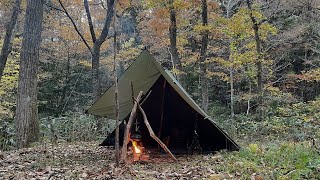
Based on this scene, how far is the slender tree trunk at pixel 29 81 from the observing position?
7.19m

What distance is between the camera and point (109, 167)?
15.3 feet

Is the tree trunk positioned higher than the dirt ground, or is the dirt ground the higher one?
the tree trunk

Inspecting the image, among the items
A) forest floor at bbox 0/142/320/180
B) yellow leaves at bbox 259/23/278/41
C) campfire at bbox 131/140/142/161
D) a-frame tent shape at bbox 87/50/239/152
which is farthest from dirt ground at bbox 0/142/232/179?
yellow leaves at bbox 259/23/278/41

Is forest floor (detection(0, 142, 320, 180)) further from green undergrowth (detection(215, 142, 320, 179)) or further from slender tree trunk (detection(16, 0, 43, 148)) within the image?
slender tree trunk (detection(16, 0, 43, 148))

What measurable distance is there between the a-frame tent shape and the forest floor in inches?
27.2

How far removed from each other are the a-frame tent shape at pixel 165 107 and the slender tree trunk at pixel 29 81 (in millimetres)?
1675

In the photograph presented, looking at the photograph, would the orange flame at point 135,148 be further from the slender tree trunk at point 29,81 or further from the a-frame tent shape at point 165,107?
the slender tree trunk at point 29,81

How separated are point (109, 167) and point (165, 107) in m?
2.77

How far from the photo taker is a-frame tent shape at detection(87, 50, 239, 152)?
20.2ft

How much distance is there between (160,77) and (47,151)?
270cm

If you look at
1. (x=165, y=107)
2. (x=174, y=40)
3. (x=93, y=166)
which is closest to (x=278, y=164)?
(x=93, y=166)

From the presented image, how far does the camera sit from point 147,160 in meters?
5.71

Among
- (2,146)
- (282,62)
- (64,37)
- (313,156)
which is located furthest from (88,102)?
(313,156)

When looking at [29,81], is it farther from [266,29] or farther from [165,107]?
[266,29]
